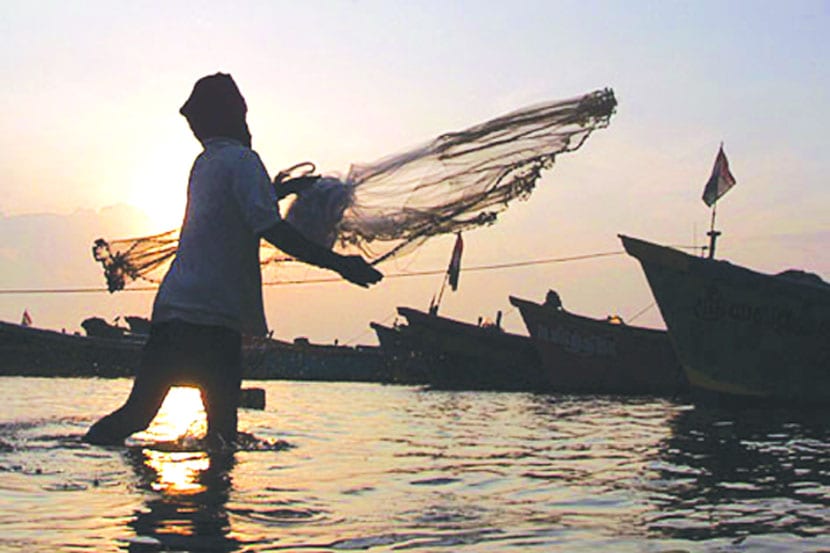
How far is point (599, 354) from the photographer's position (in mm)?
27750

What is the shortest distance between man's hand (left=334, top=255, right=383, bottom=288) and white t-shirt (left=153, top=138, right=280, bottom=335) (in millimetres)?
474

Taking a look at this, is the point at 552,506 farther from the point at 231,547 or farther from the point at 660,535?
the point at 231,547

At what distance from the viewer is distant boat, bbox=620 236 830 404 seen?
1639cm

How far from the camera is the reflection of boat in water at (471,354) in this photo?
32.6m

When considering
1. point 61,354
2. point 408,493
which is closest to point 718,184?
point 408,493

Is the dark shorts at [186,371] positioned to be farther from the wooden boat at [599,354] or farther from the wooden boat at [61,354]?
the wooden boat at [61,354]

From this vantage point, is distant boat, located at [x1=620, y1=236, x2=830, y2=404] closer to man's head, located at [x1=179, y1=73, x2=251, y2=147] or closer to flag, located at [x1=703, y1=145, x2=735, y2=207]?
flag, located at [x1=703, y1=145, x2=735, y2=207]

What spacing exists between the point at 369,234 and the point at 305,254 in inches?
70.5

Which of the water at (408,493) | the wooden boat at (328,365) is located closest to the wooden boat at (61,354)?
the wooden boat at (328,365)

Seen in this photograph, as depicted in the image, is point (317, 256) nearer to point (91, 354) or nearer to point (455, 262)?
point (455, 262)

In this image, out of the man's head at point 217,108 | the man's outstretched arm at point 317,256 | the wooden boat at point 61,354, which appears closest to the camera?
the man's outstretched arm at point 317,256

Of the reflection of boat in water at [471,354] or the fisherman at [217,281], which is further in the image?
the reflection of boat in water at [471,354]

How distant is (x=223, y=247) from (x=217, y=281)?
8.0 inches

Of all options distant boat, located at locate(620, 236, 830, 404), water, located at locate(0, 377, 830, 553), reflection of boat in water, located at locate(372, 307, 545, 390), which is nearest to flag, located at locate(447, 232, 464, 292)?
reflection of boat in water, located at locate(372, 307, 545, 390)
